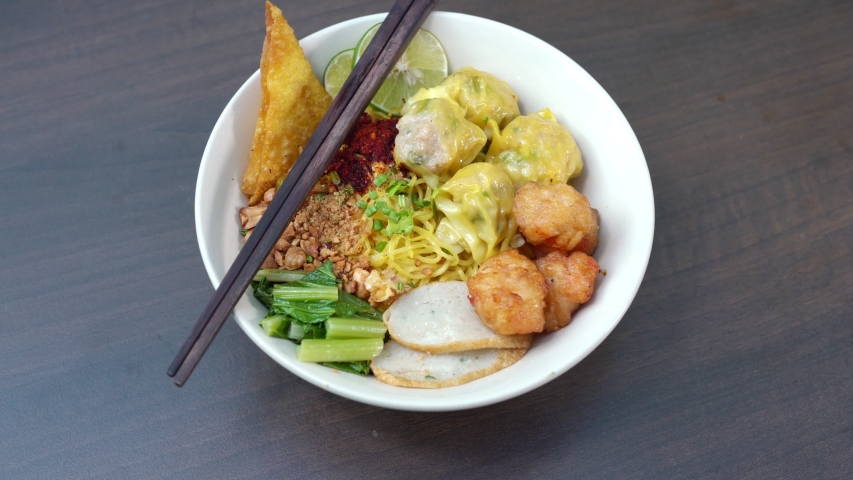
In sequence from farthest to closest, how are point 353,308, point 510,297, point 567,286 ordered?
point 353,308 < point 567,286 < point 510,297

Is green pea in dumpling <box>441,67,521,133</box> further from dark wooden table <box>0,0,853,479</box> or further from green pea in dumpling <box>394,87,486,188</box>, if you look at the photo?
dark wooden table <box>0,0,853,479</box>

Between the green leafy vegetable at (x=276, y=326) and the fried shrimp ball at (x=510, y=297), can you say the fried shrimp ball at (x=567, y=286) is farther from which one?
the green leafy vegetable at (x=276, y=326)

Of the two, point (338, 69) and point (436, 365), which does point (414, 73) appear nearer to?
point (338, 69)

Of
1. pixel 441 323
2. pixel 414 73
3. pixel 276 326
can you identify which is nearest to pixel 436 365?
pixel 441 323

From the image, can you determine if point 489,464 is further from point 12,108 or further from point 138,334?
point 12,108

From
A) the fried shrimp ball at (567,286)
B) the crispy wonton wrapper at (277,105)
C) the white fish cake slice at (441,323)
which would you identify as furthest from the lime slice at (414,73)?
the fried shrimp ball at (567,286)

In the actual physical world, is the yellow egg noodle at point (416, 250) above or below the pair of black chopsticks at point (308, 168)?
below
